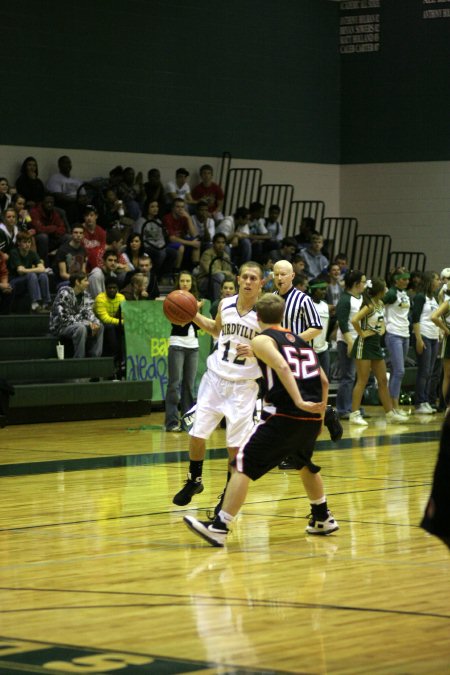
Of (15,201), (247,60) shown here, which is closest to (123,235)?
(15,201)

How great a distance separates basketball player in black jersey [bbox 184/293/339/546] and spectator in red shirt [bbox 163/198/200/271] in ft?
40.9

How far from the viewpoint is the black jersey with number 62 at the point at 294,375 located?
7.29 meters

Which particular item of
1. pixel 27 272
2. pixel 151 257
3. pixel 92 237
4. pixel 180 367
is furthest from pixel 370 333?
pixel 151 257

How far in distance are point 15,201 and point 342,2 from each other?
33.3 ft

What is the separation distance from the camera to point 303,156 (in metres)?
24.9

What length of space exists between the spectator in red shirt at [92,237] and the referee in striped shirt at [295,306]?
8.55m

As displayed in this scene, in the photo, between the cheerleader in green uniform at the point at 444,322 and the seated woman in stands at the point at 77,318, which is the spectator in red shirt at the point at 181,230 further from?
the cheerleader in green uniform at the point at 444,322

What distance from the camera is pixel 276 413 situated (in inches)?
287

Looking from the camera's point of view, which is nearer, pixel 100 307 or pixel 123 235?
pixel 100 307

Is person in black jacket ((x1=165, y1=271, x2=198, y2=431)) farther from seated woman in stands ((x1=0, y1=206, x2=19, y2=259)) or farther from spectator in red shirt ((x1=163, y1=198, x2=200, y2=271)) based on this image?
spectator in red shirt ((x1=163, y1=198, x2=200, y2=271))

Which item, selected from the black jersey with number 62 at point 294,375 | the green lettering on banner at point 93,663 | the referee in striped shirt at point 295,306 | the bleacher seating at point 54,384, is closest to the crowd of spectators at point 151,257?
the bleacher seating at point 54,384

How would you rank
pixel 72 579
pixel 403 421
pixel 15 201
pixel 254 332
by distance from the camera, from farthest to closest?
pixel 15 201, pixel 403 421, pixel 254 332, pixel 72 579

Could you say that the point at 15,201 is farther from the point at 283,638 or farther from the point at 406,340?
the point at 283,638

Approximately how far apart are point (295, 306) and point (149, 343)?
7155mm
